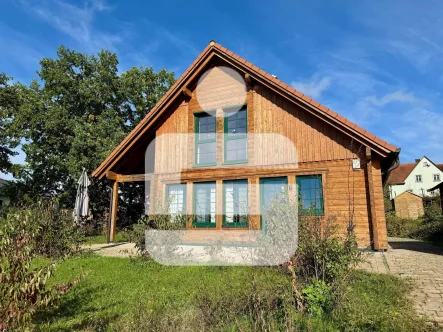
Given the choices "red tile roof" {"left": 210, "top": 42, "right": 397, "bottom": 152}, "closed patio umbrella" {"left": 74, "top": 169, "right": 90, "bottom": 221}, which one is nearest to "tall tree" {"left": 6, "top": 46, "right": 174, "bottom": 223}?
"closed patio umbrella" {"left": 74, "top": 169, "right": 90, "bottom": 221}

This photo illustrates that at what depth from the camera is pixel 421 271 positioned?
21.7ft

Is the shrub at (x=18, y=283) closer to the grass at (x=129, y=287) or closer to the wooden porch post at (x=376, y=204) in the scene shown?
the grass at (x=129, y=287)

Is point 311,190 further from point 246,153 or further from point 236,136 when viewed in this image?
point 236,136

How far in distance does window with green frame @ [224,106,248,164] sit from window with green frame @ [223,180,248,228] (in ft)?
3.01

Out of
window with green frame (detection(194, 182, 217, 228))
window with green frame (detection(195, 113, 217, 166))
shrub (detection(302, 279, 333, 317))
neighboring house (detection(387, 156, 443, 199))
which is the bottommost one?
shrub (detection(302, 279, 333, 317))

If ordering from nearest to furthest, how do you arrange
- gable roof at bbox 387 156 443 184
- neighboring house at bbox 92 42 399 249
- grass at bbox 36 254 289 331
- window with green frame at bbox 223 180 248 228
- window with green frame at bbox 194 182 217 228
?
1. grass at bbox 36 254 289 331
2. neighboring house at bbox 92 42 399 249
3. window with green frame at bbox 223 180 248 228
4. window with green frame at bbox 194 182 217 228
5. gable roof at bbox 387 156 443 184

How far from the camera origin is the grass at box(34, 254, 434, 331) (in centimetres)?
364

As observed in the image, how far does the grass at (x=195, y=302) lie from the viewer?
364cm

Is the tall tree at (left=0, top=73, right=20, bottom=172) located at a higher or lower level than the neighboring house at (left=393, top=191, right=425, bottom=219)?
higher

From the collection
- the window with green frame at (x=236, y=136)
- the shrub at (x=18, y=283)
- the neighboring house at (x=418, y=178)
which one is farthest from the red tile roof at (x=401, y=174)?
the shrub at (x=18, y=283)

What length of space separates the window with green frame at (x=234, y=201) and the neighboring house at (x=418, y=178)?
46.3 metres

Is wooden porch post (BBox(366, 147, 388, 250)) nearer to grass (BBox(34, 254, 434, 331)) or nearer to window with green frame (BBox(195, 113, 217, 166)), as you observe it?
grass (BBox(34, 254, 434, 331))

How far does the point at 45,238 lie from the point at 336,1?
12.1 m

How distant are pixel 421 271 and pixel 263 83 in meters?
7.59
